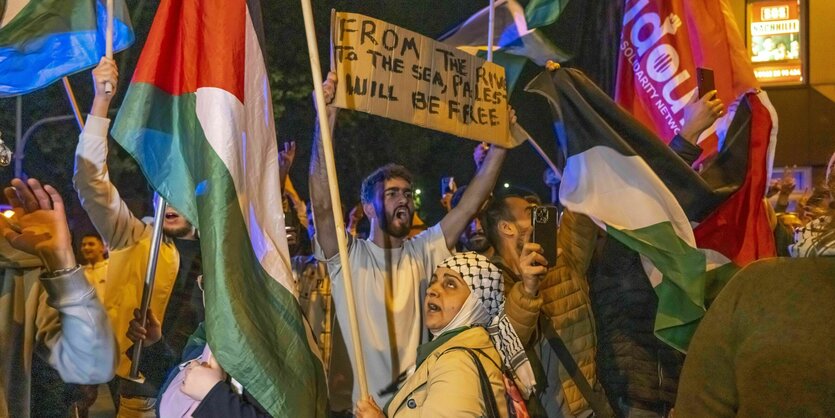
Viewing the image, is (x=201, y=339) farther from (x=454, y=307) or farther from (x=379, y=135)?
(x=379, y=135)

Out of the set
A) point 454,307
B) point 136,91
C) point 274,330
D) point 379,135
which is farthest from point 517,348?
point 379,135

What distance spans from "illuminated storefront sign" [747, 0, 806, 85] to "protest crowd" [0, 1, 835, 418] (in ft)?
28.9

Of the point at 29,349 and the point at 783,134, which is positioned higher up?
the point at 783,134

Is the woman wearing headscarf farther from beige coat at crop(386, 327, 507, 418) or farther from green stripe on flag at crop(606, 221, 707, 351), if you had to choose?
green stripe on flag at crop(606, 221, 707, 351)

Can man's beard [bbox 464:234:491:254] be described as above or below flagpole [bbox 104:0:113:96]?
below

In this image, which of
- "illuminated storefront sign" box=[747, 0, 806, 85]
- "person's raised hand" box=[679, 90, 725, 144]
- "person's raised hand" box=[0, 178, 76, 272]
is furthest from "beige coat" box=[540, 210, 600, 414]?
"illuminated storefront sign" box=[747, 0, 806, 85]

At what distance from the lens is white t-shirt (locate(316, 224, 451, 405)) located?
16.6 feet

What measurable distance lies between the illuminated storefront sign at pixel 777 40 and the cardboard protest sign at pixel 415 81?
10678 millimetres

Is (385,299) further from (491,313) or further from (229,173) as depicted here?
(229,173)

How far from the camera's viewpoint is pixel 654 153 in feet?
17.2

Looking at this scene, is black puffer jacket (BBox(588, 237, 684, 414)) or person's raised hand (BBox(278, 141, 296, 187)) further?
black puffer jacket (BBox(588, 237, 684, 414))

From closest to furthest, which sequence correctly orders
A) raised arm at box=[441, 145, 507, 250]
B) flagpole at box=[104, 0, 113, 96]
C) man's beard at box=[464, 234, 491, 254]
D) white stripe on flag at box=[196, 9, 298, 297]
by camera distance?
1. white stripe on flag at box=[196, 9, 298, 297]
2. flagpole at box=[104, 0, 113, 96]
3. raised arm at box=[441, 145, 507, 250]
4. man's beard at box=[464, 234, 491, 254]

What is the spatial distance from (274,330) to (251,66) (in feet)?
3.74

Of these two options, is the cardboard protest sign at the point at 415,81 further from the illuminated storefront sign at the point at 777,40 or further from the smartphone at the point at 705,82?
the illuminated storefront sign at the point at 777,40
